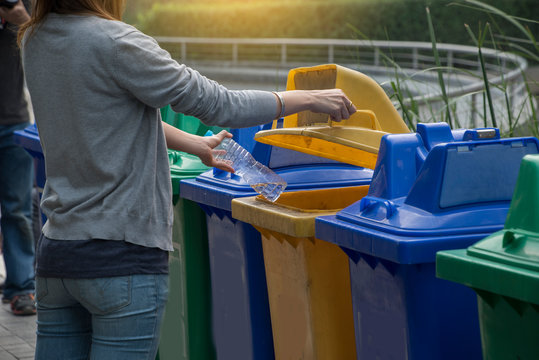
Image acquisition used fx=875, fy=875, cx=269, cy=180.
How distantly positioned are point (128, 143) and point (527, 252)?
1080mm

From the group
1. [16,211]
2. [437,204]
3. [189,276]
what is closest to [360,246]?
[437,204]

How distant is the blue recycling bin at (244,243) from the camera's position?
131 inches

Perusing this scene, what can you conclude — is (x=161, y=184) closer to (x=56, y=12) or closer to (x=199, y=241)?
(x=56, y=12)

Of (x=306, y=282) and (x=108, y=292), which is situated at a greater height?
(x=108, y=292)

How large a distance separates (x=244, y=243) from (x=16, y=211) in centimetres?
263

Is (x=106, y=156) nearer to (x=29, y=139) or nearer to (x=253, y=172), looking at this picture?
(x=253, y=172)

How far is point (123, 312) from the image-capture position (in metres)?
2.38

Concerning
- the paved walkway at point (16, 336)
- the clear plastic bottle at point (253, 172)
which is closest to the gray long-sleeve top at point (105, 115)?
the clear plastic bottle at point (253, 172)

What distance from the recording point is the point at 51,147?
8.02 ft

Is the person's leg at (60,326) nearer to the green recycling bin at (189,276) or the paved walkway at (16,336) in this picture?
the green recycling bin at (189,276)

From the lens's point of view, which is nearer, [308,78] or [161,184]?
[161,184]

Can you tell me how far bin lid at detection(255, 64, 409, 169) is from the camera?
3.07m

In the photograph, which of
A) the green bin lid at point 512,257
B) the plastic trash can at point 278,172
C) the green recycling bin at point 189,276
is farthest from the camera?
the green recycling bin at point 189,276

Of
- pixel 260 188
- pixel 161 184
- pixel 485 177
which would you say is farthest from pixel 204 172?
pixel 485 177
